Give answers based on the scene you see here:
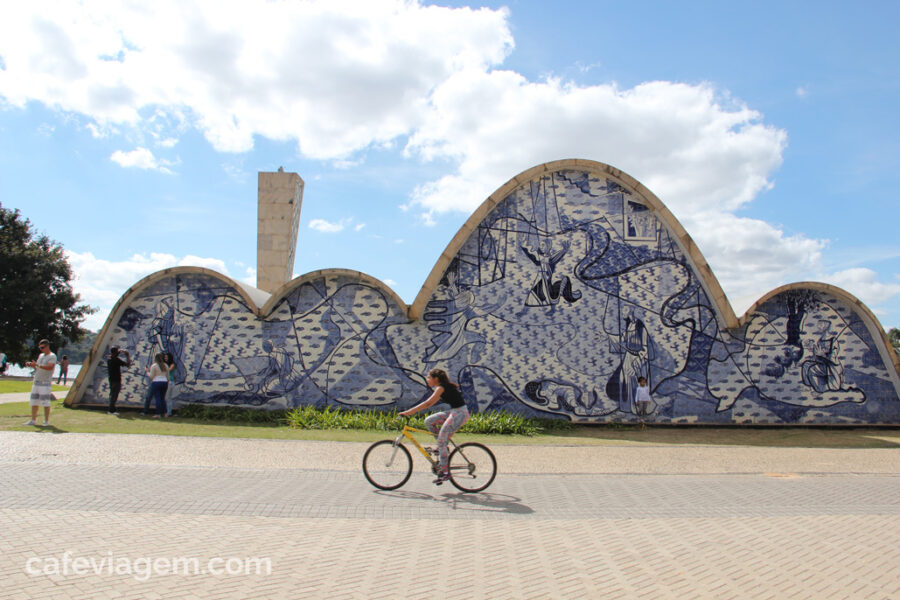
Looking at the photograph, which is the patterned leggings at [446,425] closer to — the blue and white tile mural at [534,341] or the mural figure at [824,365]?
the blue and white tile mural at [534,341]

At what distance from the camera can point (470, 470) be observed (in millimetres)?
7648

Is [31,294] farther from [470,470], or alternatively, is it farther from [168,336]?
[470,470]

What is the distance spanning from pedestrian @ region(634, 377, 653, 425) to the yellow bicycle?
868 centimetres

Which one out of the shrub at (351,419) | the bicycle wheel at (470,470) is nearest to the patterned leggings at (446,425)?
the bicycle wheel at (470,470)

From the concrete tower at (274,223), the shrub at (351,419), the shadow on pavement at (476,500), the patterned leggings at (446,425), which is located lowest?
the shadow on pavement at (476,500)

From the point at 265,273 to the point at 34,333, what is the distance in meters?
21.0

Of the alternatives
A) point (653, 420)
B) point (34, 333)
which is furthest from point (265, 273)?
point (34, 333)

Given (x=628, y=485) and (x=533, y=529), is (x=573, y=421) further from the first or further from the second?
(x=533, y=529)

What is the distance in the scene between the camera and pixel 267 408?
15680 mm

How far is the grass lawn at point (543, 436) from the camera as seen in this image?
12.5 meters

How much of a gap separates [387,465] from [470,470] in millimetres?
1049


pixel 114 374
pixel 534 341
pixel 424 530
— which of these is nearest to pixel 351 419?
pixel 534 341

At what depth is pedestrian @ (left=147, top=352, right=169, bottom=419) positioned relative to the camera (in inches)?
575

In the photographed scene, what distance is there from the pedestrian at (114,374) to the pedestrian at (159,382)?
2.77 feet
